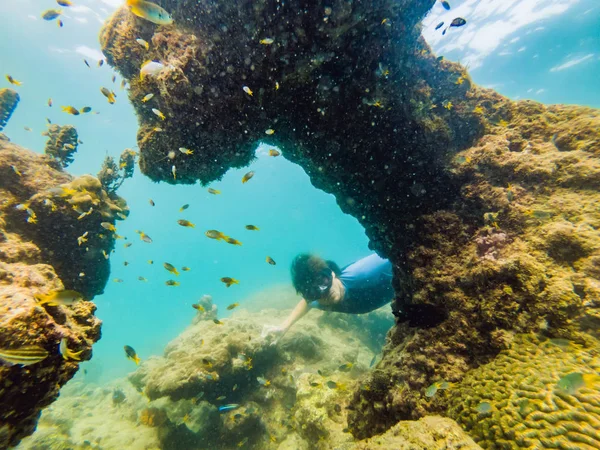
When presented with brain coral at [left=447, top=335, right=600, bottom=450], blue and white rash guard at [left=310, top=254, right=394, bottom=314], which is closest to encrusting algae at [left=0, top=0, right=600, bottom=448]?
brain coral at [left=447, top=335, right=600, bottom=450]

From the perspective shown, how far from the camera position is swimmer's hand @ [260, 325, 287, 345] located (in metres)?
8.82

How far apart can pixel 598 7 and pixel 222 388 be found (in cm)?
3186

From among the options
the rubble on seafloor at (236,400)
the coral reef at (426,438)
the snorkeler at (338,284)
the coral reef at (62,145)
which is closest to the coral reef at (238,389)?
the rubble on seafloor at (236,400)

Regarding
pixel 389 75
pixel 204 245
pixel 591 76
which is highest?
pixel 204 245

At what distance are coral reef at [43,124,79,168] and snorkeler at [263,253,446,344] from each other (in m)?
7.35

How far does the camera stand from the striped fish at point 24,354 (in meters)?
2.13

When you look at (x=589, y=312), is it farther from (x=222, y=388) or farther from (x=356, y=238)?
(x=356, y=238)

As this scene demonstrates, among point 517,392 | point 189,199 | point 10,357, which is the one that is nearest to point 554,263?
point 517,392

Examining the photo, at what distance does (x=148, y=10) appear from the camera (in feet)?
12.0

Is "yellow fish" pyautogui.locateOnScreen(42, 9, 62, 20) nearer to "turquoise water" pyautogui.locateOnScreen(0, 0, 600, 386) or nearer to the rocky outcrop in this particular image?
"turquoise water" pyautogui.locateOnScreen(0, 0, 600, 386)

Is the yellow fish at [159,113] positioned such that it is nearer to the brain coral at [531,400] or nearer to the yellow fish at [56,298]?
the yellow fish at [56,298]

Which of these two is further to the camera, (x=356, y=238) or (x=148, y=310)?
(x=356, y=238)

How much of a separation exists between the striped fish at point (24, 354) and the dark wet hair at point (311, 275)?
533 centimetres

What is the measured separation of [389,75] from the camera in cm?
521
